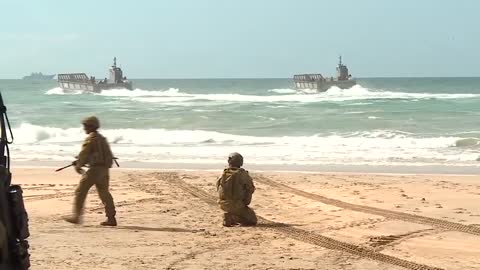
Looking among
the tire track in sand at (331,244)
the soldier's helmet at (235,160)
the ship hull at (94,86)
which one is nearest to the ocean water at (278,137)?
the soldier's helmet at (235,160)

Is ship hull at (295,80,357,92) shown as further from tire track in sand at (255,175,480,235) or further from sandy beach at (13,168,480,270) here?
tire track in sand at (255,175,480,235)

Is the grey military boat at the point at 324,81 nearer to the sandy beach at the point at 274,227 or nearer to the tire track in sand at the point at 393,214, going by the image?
the sandy beach at the point at 274,227

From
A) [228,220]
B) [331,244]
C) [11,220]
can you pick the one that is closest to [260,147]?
[228,220]

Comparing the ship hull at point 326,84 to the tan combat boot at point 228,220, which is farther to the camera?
the ship hull at point 326,84

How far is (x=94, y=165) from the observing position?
8281 mm

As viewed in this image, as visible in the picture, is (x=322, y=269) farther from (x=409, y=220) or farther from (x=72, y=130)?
(x=72, y=130)

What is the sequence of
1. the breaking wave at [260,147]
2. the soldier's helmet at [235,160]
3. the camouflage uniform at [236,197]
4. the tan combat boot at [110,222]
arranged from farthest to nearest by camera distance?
the breaking wave at [260,147] → the soldier's helmet at [235,160] → the camouflage uniform at [236,197] → the tan combat boot at [110,222]

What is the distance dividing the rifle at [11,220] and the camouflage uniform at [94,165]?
4908 mm

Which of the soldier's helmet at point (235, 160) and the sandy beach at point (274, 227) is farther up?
the soldier's helmet at point (235, 160)

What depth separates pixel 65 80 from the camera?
233 ft

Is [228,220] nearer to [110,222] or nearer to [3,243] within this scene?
[110,222]

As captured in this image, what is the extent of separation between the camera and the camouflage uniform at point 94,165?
8.23 metres

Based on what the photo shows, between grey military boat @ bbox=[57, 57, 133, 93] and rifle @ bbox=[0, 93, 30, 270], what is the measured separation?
6251 centimetres

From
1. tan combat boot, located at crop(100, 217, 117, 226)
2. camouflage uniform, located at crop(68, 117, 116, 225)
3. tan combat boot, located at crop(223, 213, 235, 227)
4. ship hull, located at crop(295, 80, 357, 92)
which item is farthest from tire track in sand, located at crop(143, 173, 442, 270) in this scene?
ship hull, located at crop(295, 80, 357, 92)
